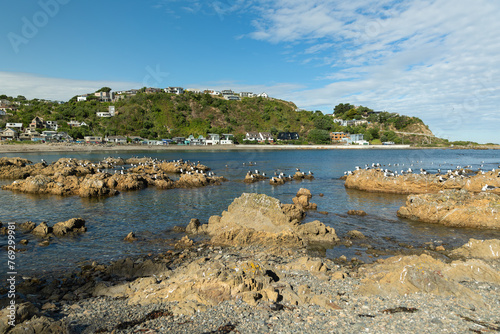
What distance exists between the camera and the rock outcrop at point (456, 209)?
17.0 m

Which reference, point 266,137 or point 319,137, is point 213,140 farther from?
point 319,137

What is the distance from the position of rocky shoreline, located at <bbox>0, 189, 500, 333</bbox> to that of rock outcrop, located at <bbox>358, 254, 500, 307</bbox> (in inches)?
1.2

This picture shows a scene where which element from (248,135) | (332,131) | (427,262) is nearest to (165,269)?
(427,262)

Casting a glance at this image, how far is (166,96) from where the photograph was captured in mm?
156500

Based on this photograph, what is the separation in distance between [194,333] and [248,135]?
429 feet

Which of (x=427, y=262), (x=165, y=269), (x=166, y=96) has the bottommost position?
(x=165, y=269)

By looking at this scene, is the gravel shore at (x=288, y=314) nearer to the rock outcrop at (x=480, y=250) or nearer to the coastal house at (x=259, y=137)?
the rock outcrop at (x=480, y=250)

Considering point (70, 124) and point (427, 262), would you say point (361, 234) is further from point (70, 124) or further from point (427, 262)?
point (70, 124)

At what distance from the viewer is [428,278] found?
29.3ft

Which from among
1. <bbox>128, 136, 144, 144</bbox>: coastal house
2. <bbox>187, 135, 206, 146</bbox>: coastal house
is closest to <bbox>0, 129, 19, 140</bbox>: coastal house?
<bbox>128, 136, 144, 144</bbox>: coastal house

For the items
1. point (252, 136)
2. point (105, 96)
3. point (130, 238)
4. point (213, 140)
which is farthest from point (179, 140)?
point (130, 238)

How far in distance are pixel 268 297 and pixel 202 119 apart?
14559 cm

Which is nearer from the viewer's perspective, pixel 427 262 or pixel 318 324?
pixel 318 324

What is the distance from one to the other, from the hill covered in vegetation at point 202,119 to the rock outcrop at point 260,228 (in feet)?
384
